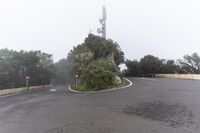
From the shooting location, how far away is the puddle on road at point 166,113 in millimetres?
10023

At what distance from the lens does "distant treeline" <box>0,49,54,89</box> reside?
125 ft

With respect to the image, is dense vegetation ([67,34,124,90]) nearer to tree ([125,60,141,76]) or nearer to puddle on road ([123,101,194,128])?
puddle on road ([123,101,194,128])

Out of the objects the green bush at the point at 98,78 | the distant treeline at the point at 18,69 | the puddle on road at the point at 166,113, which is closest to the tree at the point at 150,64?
the distant treeline at the point at 18,69

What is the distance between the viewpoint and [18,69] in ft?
142

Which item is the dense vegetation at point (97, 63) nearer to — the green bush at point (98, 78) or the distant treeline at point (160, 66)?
the green bush at point (98, 78)

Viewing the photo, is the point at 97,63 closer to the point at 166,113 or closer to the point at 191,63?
the point at 166,113

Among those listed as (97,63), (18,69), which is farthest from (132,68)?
(97,63)

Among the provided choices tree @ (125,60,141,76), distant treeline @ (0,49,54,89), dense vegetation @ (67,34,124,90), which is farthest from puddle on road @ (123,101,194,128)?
tree @ (125,60,141,76)

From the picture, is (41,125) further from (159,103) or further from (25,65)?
(25,65)

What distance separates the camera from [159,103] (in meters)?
14.6

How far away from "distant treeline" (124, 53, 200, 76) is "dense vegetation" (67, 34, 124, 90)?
17646 millimetres

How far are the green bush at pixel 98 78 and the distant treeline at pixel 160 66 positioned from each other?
3121cm

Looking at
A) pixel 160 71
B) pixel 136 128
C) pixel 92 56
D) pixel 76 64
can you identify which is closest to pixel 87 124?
pixel 136 128

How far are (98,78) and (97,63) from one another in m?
3.45
